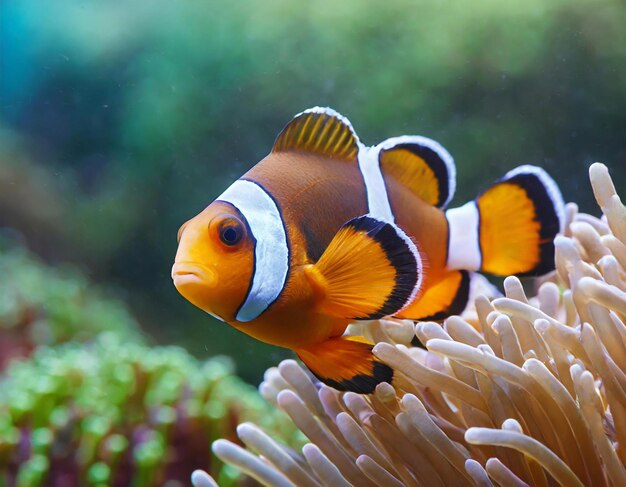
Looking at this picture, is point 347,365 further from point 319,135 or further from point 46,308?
point 46,308

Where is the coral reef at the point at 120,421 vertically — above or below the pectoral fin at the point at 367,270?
below

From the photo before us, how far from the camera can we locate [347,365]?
37.9 inches

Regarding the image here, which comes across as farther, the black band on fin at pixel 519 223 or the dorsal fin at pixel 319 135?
the black band on fin at pixel 519 223

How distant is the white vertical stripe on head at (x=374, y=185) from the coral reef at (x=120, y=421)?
81 centimetres

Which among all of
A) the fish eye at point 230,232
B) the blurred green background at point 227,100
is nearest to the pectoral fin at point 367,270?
the fish eye at point 230,232

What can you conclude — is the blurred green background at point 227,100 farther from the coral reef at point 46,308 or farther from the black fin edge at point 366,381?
the black fin edge at point 366,381

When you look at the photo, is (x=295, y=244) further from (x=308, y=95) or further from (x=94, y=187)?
(x=94, y=187)

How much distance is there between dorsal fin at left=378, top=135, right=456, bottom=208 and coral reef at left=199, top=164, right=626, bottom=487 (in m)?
0.23

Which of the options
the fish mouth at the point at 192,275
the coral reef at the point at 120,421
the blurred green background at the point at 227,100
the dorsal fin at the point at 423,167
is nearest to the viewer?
the fish mouth at the point at 192,275

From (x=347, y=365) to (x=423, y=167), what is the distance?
1.34 feet

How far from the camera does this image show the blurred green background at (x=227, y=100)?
6.82 ft

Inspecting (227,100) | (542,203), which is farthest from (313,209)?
(227,100)

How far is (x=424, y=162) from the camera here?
1181 millimetres

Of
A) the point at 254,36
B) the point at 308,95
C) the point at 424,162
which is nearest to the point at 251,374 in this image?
the point at 308,95
